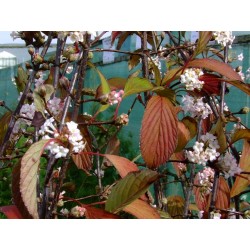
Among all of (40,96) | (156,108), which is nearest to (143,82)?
(156,108)

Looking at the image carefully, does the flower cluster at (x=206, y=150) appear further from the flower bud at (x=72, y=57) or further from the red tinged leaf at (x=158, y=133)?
the flower bud at (x=72, y=57)

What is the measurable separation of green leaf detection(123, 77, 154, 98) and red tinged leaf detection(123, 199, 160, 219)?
171mm

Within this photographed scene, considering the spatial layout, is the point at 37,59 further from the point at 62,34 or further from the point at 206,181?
the point at 206,181

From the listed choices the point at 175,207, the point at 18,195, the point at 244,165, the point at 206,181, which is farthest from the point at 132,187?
the point at 175,207

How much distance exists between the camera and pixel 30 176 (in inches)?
23.6

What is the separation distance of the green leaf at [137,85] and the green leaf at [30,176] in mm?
192

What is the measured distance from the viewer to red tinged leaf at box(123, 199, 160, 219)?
2.35 feet

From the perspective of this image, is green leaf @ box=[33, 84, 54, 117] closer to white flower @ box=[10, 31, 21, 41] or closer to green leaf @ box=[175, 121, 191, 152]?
white flower @ box=[10, 31, 21, 41]

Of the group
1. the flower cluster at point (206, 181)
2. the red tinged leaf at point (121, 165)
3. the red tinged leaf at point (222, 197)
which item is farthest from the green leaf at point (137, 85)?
the flower cluster at point (206, 181)

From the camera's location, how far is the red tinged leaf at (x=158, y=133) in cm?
74

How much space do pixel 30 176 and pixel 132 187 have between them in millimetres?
154

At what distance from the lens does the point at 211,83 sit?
0.92m

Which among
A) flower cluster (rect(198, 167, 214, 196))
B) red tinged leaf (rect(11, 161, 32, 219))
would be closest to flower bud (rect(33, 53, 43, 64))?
red tinged leaf (rect(11, 161, 32, 219))

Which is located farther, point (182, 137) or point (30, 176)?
point (182, 137)
